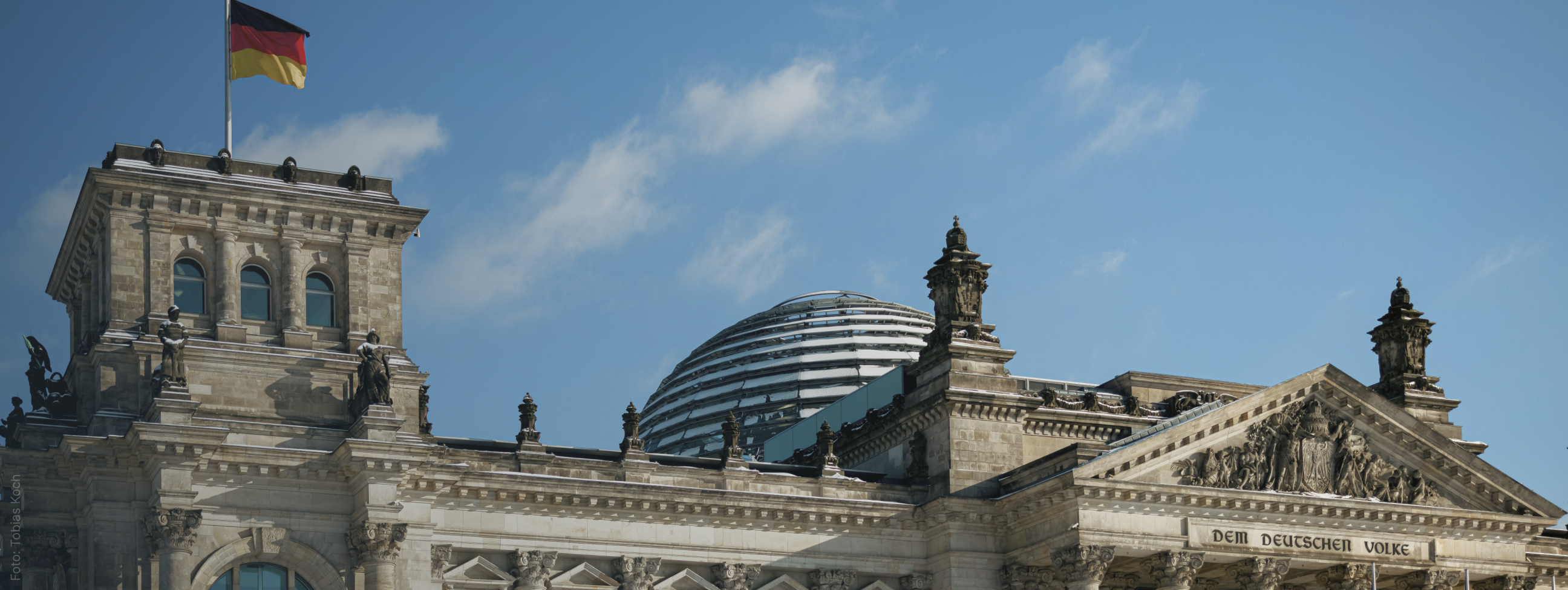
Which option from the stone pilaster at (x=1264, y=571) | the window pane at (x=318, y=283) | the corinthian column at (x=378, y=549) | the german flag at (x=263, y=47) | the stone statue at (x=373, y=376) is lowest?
the stone pilaster at (x=1264, y=571)

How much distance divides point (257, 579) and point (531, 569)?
719 centimetres

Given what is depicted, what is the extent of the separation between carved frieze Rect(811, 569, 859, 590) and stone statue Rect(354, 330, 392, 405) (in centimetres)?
1351

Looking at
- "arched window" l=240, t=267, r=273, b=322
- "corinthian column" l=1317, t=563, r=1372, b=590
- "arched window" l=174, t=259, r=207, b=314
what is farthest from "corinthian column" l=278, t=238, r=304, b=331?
"corinthian column" l=1317, t=563, r=1372, b=590

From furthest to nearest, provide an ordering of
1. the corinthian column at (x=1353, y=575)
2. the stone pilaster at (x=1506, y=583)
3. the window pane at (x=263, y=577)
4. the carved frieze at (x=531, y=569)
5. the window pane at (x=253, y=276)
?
the stone pilaster at (x=1506, y=583)
the corinthian column at (x=1353, y=575)
the carved frieze at (x=531, y=569)
the window pane at (x=253, y=276)
the window pane at (x=263, y=577)

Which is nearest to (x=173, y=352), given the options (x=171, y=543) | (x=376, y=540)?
(x=171, y=543)

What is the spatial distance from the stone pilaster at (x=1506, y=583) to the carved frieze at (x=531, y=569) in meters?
28.6

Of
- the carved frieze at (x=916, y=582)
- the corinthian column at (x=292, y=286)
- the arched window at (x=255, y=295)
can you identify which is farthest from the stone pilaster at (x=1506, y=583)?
the arched window at (x=255, y=295)

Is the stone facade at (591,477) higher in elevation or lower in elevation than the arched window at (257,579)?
higher

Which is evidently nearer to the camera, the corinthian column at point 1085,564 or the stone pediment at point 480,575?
the stone pediment at point 480,575

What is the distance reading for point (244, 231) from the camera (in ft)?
164

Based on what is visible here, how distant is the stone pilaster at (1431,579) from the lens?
5753 cm

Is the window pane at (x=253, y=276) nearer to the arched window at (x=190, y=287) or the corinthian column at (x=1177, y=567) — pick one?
the arched window at (x=190, y=287)

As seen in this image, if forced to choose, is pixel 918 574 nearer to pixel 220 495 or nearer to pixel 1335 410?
pixel 1335 410

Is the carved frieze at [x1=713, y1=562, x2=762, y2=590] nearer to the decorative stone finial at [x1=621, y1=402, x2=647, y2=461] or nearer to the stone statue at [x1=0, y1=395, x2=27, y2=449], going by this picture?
the decorative stone finial at [x1=621, y1=402, x2=647, y2=461]
